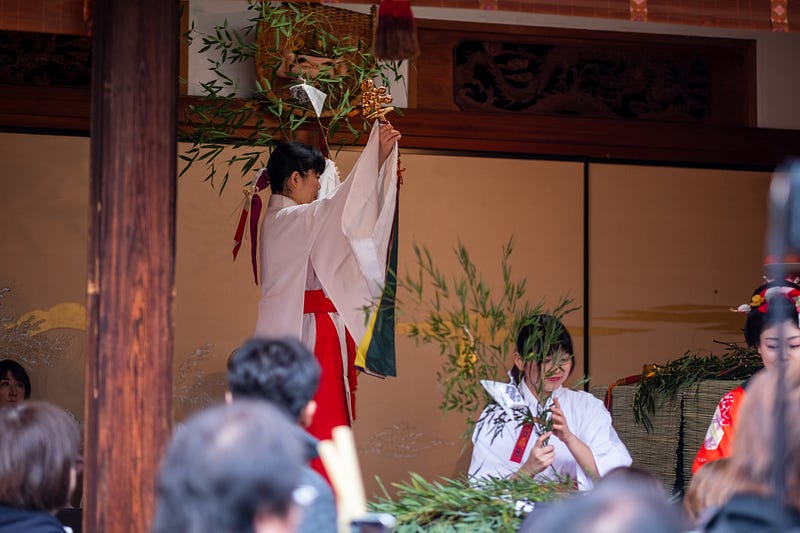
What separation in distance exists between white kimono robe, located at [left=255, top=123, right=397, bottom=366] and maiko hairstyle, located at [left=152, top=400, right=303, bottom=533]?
7.44 ft

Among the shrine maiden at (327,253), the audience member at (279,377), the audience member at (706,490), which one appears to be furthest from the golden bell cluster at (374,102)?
the audience member at (706,490)

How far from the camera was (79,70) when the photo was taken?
5.85 m

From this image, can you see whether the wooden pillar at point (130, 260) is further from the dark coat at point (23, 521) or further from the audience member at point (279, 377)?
the audience member at point (279, 377)

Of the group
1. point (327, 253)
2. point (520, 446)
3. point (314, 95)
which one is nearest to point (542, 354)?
point (520, 446)

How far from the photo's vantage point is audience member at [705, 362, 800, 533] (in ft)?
6.32

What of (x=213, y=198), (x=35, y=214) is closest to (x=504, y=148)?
(x=213, y=198)

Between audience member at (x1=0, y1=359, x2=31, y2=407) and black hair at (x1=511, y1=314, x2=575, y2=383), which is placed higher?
black hair at (x1=511, y1=314, x2=575, y2=383)

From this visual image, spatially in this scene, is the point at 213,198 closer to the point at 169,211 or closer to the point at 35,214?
the point at 35,214

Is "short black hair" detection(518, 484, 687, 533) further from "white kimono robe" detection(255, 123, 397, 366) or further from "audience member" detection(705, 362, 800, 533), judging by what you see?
"white kimono robe" detection(255, 123, 397, 366)

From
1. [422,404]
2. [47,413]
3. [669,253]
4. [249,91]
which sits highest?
[249,91]

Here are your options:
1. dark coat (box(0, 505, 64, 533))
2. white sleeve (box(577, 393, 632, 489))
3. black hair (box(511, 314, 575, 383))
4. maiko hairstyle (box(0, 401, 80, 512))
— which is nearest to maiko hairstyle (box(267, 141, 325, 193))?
black hair (box(511, 314, 575, 383))

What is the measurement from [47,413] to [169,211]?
23.1 inches

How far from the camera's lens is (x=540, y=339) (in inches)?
149

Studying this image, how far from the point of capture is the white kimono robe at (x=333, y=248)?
13.9 ft
